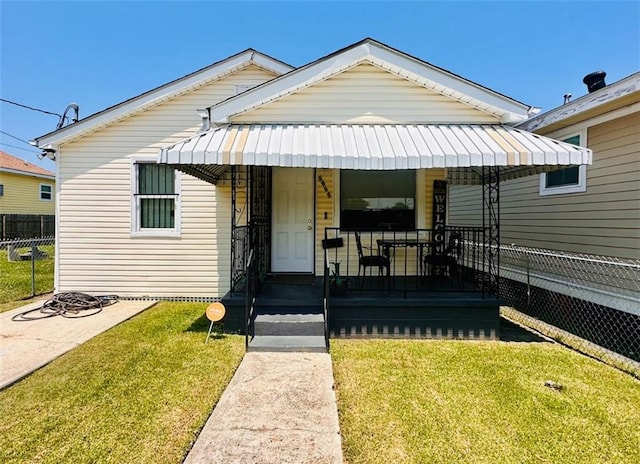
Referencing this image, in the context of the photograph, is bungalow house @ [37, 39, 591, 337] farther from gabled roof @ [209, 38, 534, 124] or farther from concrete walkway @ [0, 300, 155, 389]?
concrete walkway @ [0, 300, 155, 389]

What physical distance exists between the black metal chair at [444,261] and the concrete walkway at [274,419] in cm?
312

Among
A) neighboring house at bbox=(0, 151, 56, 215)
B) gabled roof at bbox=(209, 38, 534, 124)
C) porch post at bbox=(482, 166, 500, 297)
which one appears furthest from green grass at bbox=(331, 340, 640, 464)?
neighboring house at bbox=(0, 151, 56, 215)

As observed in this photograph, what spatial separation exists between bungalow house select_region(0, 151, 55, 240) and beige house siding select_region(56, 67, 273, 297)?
491 inches

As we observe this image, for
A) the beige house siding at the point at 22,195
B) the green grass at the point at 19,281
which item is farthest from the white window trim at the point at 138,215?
the beige house siding at the point at 22,195

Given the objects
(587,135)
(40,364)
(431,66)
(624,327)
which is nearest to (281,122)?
(431,66)

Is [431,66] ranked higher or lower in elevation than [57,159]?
higher

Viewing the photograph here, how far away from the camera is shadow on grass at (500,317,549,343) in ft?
17.1

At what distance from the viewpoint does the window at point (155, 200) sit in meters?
7.33

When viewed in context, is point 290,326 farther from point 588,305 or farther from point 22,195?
point 22,195

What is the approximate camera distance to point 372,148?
485 cm

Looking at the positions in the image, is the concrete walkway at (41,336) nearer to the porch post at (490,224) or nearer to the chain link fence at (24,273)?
the chain link fence at (24,273)

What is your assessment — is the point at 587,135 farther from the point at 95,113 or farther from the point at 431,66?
the point at 95,113

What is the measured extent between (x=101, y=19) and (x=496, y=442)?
1403cm

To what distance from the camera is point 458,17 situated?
9195mm
